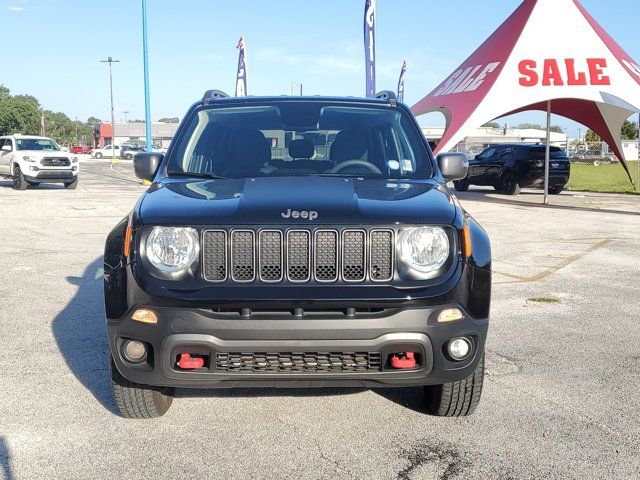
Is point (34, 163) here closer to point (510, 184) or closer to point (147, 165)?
point (510, 184)

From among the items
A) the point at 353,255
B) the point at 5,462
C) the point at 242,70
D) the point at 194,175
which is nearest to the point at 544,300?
the point at 194,175

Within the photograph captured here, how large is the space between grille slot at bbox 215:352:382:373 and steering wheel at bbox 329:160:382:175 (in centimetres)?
152

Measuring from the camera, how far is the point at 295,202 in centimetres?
369

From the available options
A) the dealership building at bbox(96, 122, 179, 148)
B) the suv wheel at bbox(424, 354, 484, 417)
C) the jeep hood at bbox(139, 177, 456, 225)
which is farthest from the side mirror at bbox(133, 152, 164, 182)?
the dealership building at bbox(96, 122, 179, 148)

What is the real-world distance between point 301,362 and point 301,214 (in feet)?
2.39

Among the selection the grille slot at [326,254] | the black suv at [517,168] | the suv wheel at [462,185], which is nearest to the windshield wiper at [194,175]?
the grille slot at [326,254]

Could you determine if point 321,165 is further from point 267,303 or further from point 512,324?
point 512,324

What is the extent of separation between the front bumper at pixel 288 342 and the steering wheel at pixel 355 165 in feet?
4.74

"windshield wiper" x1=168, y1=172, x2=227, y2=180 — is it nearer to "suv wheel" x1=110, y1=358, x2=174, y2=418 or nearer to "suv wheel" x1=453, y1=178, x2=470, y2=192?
"suv wheel" x1=110, y1=358, x2=174, y2=418

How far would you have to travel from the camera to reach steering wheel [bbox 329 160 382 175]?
15.2ft

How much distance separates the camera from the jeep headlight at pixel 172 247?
353 centimetres

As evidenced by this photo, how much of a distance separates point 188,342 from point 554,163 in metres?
20.3

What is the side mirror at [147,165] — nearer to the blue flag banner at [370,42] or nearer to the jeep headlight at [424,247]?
the jeep headlight at [424,247]

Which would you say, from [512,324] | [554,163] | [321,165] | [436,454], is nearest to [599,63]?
[554,163]
